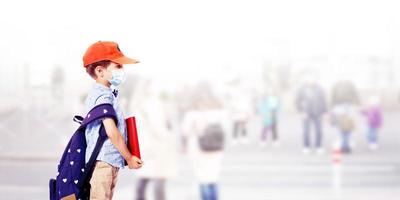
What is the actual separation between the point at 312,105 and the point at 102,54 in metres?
6.96

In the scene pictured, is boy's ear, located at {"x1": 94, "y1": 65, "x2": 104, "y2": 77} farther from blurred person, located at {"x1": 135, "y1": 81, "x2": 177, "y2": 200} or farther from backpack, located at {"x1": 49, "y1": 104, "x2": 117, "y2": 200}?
blurred person, located at {"x1": 135, "y1": 81, "x2": 177, "y2": 200}

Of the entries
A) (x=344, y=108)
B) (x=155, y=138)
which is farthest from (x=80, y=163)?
(x=344, y=108)

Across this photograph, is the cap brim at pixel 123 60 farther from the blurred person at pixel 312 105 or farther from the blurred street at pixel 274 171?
the blurred person at pixel 312 105

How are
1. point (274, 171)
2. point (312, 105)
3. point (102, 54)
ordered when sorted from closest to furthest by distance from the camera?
1. point (102, 54)
2. point (274, 171)
3. point (312, 105)

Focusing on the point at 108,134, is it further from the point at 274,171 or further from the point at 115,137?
the point at 274,171

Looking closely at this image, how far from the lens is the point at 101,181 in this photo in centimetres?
313

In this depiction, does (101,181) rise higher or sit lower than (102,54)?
lower

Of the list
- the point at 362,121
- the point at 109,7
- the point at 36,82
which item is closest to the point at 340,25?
the point at 362,121

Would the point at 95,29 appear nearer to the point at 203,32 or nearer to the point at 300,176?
the point at 203,32

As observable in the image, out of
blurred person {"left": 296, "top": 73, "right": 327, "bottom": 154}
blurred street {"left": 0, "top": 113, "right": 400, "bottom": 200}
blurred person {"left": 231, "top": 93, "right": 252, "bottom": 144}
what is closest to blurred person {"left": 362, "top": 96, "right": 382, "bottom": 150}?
blurred street {"left": 0, "top": 113, "right": 400, "bottom": 200}

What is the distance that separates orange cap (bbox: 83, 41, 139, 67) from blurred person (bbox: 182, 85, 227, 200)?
3.33 meters

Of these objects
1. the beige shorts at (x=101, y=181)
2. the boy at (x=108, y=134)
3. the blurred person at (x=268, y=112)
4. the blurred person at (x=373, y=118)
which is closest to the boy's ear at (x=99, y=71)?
the boy at (x=108, y=134)

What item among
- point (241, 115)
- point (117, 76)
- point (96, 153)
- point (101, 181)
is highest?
point (241, 115)

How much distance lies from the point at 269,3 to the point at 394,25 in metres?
1.62
